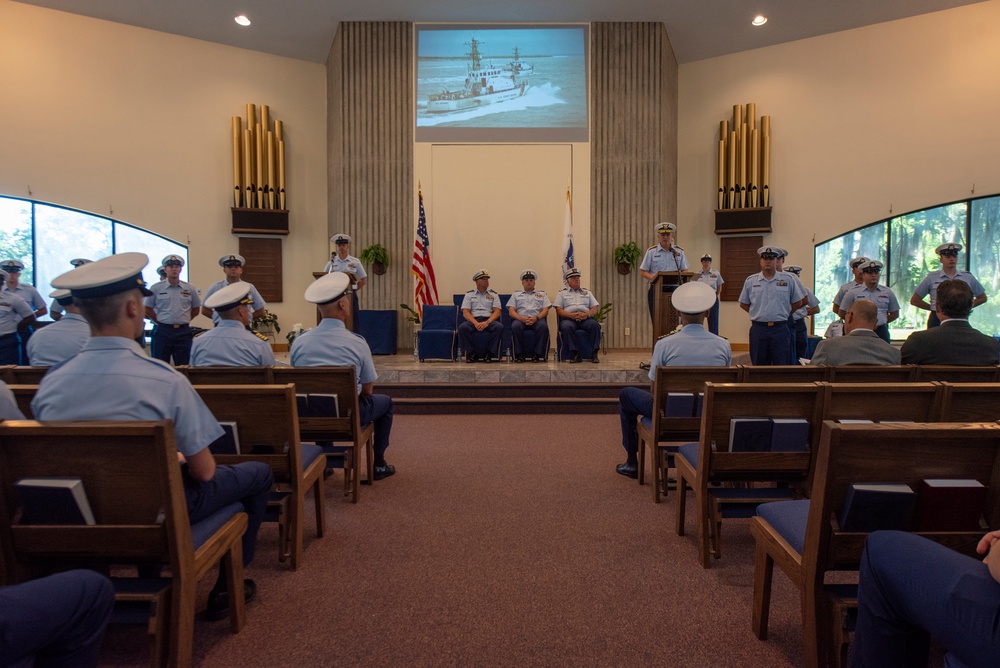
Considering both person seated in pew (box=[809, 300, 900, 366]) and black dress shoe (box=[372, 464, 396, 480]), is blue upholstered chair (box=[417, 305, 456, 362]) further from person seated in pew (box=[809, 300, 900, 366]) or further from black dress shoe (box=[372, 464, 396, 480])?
person seated in pew (box=[809, 300, 900, 366])

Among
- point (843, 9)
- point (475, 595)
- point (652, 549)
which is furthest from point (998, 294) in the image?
point (475, 595)

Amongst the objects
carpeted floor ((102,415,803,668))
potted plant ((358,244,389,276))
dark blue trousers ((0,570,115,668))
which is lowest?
carpeted floor ((102,415,803,668))

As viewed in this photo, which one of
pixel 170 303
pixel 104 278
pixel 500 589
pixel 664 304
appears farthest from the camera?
pixel 664 304

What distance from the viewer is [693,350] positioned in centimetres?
342

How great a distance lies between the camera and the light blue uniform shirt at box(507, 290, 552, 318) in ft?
26.3

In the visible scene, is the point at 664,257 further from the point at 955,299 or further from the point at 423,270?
the point at 955,299

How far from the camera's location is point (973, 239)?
356 inches

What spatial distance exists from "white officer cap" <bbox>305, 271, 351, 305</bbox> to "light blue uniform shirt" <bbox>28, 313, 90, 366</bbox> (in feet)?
5.06

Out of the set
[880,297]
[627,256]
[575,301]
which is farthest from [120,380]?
[627,256]

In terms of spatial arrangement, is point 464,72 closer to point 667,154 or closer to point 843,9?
point 667,154

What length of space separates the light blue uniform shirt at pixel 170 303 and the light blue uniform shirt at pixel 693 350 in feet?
18.4

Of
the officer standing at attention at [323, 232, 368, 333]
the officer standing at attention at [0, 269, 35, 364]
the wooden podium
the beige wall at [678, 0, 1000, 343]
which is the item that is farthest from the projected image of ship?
the officer standing at attention at [0, 269, 35, 364]

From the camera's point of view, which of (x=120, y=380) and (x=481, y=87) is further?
(x=481, y=87)

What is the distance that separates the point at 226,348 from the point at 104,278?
185cm
